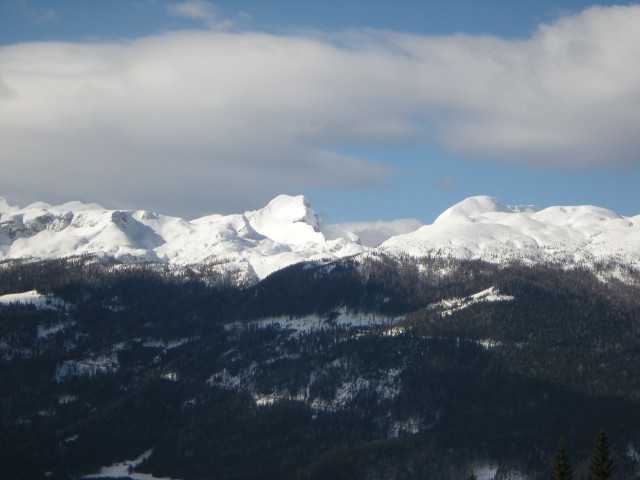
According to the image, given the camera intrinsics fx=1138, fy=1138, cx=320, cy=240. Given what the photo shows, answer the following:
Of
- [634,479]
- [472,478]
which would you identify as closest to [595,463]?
[634,479]

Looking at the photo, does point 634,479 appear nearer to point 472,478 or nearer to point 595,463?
point 595,463

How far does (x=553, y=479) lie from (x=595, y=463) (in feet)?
32.9

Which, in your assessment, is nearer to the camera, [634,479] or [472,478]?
[634,479]

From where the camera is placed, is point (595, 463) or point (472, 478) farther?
point (472, 478)

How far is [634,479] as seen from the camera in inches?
6166

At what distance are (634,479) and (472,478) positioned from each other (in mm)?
26925

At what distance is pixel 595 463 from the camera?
15175 cm

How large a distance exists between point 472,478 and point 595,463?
89.0 ft

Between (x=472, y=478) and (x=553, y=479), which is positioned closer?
(x=553, y=479)

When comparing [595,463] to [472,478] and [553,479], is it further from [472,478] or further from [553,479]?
[472,478]

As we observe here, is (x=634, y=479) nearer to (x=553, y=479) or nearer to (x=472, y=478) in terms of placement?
(x=553, y=479)

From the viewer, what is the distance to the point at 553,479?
160m

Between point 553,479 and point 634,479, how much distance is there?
434 inches
